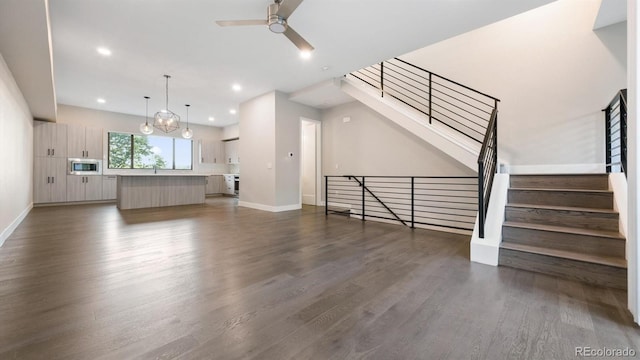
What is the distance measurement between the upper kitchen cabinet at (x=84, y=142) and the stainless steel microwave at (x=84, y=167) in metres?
Answer: 0.12

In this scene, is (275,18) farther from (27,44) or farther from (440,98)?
(440,98)

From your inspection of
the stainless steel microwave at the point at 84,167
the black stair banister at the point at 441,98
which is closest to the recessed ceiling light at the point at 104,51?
the black stair banister at the point at 441,98

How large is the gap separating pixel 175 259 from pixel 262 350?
1.85 meters

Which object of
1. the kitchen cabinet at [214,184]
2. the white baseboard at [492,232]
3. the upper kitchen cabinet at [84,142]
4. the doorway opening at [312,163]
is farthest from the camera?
the kitchen cabinet at [214,184]

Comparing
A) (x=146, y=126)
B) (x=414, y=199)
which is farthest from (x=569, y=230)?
(x=146, y=126)

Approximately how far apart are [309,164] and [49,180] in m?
7.21

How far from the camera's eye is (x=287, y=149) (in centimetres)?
617

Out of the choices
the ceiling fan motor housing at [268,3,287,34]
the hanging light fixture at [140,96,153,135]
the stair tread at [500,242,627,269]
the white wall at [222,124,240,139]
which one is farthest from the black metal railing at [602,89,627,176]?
the white wall at [222,124,240,139]

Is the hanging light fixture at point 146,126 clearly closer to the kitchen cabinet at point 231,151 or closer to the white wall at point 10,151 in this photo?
the white wall at point 10,151

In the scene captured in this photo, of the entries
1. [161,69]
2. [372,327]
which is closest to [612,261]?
[372,327]

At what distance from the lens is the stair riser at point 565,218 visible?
2.43 meters

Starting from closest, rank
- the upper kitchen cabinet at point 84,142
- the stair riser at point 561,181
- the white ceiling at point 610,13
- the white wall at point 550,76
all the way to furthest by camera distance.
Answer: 1. the stair riser at point 561,181
2. the white ceiling at point 610,13
3. the white wall at point 550,76
4. the upper kitchen cabinet at point 84,142

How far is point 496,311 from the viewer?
169cm

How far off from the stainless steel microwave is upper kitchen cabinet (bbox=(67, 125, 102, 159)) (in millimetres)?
125
